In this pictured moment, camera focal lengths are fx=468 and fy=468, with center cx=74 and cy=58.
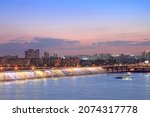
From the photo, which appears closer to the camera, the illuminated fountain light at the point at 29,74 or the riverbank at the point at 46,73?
the riverbank at the point at 46,73

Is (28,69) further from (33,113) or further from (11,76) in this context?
(33,113)

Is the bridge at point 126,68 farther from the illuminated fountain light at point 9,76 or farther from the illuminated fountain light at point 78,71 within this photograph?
the illuminated fountain light at point 9,76

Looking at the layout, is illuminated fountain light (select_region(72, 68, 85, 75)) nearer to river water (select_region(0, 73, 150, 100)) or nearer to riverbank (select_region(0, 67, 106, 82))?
riverbank (select_region(0, 67, 106, 82))

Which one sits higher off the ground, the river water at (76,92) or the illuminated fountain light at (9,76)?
the illuminated fountain light at (9,76)

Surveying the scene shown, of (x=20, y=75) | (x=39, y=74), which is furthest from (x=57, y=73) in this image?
(x=20, y=75)

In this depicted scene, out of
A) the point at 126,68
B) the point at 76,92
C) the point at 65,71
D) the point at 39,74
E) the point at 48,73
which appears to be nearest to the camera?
the point at 76,92

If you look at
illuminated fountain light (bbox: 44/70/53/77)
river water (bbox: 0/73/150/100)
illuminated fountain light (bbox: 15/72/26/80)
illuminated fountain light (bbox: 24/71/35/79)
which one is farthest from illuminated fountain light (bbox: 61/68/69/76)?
river water (bbox: 0/73/150/100)

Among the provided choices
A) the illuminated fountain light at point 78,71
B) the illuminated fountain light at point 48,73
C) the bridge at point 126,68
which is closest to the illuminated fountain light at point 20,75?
the illuminated fountain light at point 48,73

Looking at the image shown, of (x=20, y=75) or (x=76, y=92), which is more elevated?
(x=20, y=75)

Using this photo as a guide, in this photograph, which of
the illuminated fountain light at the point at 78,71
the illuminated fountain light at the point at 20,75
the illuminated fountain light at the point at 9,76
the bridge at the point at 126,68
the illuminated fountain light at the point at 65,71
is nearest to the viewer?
the illuminated fountain light at the point at 9,76

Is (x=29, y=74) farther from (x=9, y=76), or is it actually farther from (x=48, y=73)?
(x=9, y=76)
